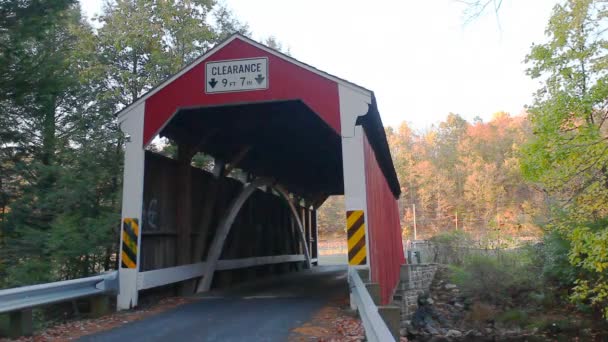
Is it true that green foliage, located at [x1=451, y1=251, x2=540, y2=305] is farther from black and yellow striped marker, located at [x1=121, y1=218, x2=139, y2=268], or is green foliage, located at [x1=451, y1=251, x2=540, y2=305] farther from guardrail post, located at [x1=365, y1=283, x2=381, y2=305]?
black and yellow striped marker, located at [x1=121, y1=218, x2=139, y2=268]

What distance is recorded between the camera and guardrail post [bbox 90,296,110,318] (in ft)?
19.9

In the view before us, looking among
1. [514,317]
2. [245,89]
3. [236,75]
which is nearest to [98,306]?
[245,89]

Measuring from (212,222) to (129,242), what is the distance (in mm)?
3555

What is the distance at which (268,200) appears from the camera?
14.5 metres

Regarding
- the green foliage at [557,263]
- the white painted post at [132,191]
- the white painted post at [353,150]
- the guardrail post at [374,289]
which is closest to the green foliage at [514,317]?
the green foliage at [557,263]

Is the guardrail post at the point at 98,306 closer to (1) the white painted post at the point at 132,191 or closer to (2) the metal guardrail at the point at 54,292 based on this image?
(2) the metal guardrail at the point at 54,292

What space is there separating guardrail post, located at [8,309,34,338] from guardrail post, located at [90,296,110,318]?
1.24 m

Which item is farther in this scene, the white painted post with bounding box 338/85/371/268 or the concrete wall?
the concrete wall

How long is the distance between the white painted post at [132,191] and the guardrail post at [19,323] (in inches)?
68.9

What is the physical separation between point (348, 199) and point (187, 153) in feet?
12.1

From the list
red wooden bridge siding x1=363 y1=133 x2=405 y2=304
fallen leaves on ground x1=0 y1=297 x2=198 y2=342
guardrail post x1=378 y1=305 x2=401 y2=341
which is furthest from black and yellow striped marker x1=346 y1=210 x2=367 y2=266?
fallen leaves on ground x1=0 y1=297 x2=198 y2=342

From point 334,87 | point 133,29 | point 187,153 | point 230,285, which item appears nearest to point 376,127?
point 334,87

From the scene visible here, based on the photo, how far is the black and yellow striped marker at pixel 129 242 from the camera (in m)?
6.63

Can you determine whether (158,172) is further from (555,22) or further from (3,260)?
(555,22)
